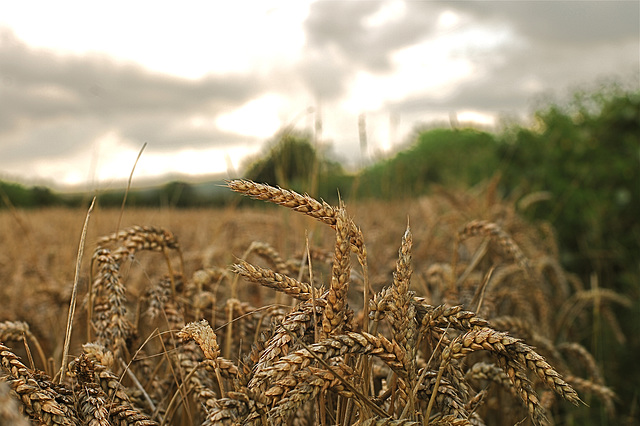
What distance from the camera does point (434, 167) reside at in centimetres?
A: 1488

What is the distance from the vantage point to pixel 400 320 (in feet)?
3.02

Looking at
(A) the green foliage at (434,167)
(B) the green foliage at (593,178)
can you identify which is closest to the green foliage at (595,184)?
(B) the green foliage at (593,178)

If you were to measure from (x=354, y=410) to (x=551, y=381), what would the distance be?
0.37m

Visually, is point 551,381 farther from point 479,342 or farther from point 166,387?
point 166,387

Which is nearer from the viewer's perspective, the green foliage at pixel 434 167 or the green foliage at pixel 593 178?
the green foliage at pixel 593 178

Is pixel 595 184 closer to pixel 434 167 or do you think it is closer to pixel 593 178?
pixel 593 178

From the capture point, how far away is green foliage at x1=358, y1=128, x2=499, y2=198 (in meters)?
5.71

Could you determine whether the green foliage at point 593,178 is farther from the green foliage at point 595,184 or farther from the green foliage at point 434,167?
the green foliage at point 434,167

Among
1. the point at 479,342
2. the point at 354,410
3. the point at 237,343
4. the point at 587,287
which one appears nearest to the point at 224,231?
the point at 237,343

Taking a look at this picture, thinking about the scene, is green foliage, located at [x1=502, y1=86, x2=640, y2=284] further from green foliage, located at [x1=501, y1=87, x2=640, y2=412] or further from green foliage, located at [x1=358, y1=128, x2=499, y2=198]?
green foliage, located at [x1=358, y1=128, x2=499, y2=198]

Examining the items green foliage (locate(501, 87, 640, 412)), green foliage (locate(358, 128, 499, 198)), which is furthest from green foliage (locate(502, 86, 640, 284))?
green foliage (locate(358, 128, 499, 198))

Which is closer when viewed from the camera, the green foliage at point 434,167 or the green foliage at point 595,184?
the green foliage at point 595,184

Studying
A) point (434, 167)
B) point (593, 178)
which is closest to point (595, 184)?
point (593, 178)

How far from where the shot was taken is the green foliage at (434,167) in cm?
571
